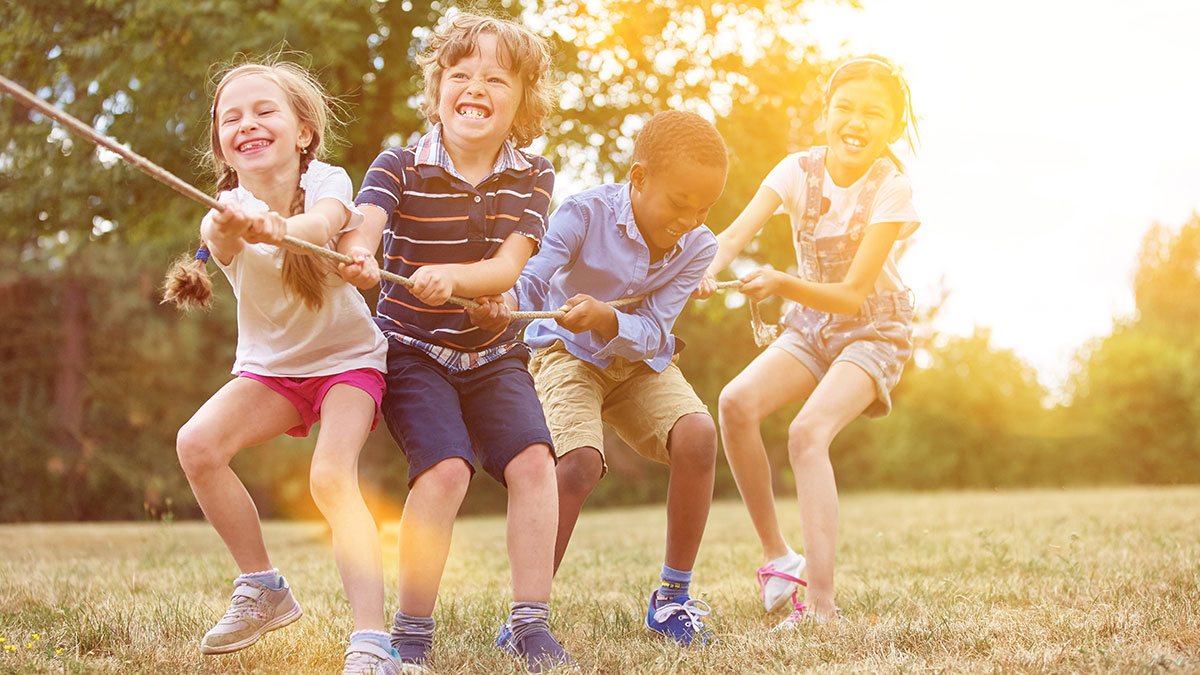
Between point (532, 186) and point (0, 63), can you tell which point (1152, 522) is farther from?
point (0, 63)

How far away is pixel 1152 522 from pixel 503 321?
6256 millimetres

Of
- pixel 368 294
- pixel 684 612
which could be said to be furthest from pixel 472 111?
pixel 368 294

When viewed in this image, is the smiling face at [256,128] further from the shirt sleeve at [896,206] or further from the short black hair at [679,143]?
the shirt sleeve at [896,206]

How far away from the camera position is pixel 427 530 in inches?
116

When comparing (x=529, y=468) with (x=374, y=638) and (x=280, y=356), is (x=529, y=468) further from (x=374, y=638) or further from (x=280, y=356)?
(x=280, y=356)

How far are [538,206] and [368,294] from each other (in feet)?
24.5

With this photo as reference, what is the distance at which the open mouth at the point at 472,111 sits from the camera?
317cm

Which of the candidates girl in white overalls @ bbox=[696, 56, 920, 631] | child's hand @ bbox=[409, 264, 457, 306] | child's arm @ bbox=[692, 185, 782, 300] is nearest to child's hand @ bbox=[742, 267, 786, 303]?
girl in white overalls @ bbox=[696, 56, 920, 631]

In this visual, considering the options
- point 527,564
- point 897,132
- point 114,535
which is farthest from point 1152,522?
point 114,535

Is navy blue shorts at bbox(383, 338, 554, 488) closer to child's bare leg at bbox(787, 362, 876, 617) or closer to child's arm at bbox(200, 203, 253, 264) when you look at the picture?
child's arm at bbox(200, 203, 253, 264)

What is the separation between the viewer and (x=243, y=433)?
9.74 feet

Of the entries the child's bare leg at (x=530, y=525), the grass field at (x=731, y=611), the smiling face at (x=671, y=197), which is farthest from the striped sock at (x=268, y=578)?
the smiling face at (x=671, y=197)

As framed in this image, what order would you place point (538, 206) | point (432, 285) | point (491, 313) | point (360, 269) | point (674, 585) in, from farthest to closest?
point (674, 585), point (538, 206), point (491, 313), point (432, 285), point (360, 269)

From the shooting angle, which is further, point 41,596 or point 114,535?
point 114,535
